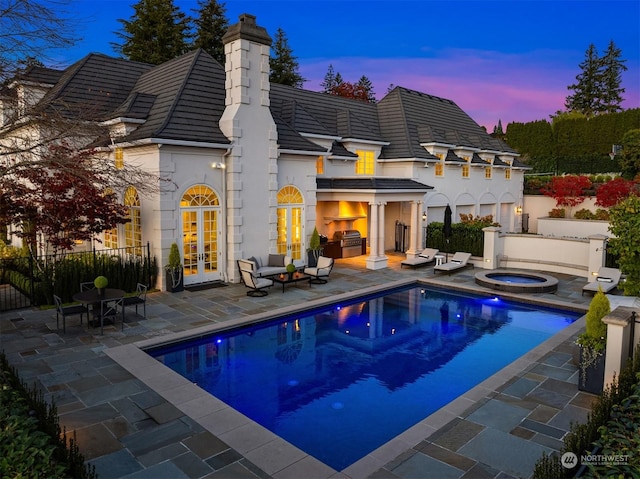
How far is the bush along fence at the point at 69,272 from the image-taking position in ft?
43.9

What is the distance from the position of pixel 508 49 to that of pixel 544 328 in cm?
2692

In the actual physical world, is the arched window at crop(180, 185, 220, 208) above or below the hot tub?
above

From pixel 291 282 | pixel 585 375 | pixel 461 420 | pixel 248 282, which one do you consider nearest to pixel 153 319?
pixel 248 282

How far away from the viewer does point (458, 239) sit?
22.1 meters

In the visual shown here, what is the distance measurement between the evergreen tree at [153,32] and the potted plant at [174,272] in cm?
2726

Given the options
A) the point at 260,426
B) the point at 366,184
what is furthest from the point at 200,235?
the point at 260,426

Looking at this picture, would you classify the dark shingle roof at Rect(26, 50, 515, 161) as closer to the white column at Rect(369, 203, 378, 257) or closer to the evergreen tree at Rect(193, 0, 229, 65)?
the white column at Rect(369, 203, 378, 257)

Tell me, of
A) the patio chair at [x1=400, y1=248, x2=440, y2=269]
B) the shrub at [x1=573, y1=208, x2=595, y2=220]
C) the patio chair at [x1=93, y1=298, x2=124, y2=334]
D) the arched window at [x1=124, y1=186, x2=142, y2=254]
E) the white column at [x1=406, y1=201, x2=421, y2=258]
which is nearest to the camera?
the patio chair at [x1=93, y1=298, x2=124, y2=334]

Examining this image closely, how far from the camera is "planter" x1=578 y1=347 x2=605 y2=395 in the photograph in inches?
306

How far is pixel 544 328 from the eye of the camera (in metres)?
12.9

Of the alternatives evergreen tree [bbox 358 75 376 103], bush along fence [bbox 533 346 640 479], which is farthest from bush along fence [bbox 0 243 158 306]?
evergreen tree [bbox 358 75 376 103]

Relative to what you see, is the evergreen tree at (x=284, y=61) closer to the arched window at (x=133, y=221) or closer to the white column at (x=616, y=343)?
the arched window at (x=133, y=221)

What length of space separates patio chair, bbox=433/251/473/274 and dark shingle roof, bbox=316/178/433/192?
381cm

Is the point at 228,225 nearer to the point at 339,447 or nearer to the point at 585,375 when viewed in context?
the point at 339,447
